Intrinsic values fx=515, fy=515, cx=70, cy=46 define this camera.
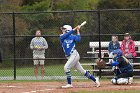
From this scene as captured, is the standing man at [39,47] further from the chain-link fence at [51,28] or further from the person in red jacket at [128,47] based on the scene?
the person in red jacket at [128,47]

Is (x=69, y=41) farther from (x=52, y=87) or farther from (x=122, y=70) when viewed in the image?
(x=122, y=70)

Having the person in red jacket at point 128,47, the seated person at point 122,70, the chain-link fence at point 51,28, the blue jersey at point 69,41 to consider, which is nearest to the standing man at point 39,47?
the chain-link fence at point 51,28

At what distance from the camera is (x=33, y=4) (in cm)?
4350

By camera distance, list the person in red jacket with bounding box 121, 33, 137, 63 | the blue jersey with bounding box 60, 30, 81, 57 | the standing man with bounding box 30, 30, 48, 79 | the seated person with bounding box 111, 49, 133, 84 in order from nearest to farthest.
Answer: the blue jersey with bounding box 60, 30, 81, 57 < the seated person with bounding box 111, 49, 133, 84 < the person in red jacket with bounding box 121, 33, 137, 63 < the standing man with bounding box 30, 30, 48, 79

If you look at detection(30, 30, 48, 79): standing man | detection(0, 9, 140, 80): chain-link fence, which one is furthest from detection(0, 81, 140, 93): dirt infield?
detection(0, 9, 140, 80): chain-link fence

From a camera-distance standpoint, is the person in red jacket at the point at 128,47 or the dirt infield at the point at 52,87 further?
the person in red jacket at the point at 128,47

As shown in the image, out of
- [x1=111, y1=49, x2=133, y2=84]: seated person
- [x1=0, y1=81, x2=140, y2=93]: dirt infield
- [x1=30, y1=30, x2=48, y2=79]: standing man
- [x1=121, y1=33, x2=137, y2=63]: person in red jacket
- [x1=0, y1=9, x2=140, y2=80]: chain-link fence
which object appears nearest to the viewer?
[x1=0, y1=81, x2=140, y2=93]: dirt infield

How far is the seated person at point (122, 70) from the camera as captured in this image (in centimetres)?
1744

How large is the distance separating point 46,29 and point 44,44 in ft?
10.8

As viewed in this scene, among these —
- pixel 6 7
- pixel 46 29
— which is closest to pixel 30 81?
pixel 46 29

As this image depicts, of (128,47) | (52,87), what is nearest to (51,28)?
(128,47)

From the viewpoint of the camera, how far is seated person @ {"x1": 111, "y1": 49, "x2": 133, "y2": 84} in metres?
17.4

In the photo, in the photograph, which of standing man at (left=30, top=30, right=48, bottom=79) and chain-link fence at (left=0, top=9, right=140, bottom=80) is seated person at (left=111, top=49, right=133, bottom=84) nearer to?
standing man at (left=30, top=30, right=48, bottom=79)

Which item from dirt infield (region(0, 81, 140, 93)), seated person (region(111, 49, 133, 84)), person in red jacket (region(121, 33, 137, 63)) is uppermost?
person in red jacket (region(121, 33, 137, 63))
